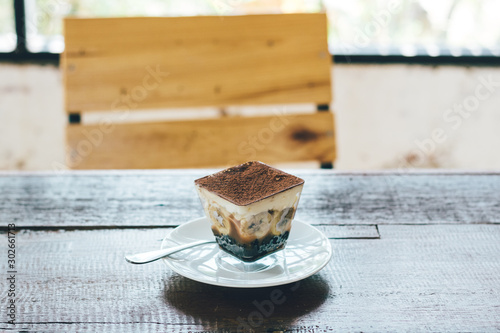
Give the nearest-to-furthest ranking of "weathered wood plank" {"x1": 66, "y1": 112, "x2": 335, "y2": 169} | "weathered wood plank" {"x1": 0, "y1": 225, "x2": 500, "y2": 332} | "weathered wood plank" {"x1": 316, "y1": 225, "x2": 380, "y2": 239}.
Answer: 1. "weathered wood plank" {"x1": 0, "y1": 225, "x2": 500, "y2": 332}
2. "weathered wood plank" {"x1": 316, "y1": 225, "x2": 380, "y2": 239}
3. "weathered wood plank" {"x1": 66, "y1": 112, "x2": 335, "y2": 169}

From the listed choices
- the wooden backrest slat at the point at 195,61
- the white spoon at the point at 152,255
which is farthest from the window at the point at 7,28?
the white spoon at the point at 152,255

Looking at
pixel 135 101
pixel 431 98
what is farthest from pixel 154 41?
pixel 431 98

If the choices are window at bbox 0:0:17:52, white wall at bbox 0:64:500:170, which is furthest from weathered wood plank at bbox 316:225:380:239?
window at bbox 0:0:17:52

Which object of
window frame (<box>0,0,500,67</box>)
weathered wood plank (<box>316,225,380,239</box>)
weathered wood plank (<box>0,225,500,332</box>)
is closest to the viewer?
weathered wood plank (<box>0,225,500,332</box>)

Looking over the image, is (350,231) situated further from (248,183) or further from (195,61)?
(195,61)

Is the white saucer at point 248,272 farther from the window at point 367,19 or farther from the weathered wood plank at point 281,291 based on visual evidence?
the window at point 367,19

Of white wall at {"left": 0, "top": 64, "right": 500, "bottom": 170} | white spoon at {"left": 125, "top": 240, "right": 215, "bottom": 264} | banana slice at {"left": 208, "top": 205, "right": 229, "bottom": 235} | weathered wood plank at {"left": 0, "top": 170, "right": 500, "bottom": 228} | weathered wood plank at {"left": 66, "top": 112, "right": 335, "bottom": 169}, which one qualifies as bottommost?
white wall at {"left": 0, "top": 64, "right": 500, "bottom": 170}

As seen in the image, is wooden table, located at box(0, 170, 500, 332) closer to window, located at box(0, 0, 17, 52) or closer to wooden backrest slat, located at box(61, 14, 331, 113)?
wooden backrest slat, located at box(61, 14, 331, 113)

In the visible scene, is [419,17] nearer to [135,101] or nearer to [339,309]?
[135,101]
